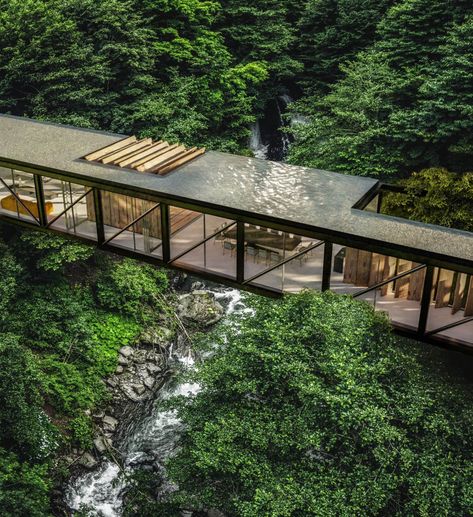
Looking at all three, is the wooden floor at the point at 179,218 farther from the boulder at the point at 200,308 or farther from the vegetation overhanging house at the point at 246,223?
the boulder at the point at 200,308

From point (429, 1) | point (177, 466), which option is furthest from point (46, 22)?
point (177, 466)

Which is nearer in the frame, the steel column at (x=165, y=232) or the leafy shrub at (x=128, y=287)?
the steel column at (x=165, y=232)

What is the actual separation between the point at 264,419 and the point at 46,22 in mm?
23324

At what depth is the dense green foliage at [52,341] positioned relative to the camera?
19.6 metres

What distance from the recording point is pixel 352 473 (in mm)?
15188

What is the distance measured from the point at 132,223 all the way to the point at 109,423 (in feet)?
32.4

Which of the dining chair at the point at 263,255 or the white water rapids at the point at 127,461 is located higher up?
the dining chair at the point at 263,255

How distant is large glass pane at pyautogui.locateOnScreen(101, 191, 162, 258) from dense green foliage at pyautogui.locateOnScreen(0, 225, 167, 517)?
5489 millimetres

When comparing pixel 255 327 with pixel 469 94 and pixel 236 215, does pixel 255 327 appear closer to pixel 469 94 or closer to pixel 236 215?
pixel 236 215

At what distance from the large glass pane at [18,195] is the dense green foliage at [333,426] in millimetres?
7514

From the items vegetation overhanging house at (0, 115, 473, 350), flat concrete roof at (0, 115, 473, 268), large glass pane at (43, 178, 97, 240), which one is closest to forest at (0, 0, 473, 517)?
vegetation overhanging house at (0, 115, 473, 350)

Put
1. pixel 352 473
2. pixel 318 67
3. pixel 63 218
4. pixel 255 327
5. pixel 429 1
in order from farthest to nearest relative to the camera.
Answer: pixel 318 67
pixel 429 1
pixel 63 218
pixel 255 327
pixel 352 473

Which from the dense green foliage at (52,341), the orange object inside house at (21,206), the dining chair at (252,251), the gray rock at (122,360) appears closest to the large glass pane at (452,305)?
the dining chair at (252,251)

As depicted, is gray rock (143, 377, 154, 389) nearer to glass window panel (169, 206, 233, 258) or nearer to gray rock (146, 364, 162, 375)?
gray rock (146, 364, 162, 375)
